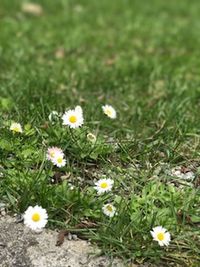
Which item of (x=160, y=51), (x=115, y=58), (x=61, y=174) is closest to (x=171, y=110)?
(x=61, y=174)

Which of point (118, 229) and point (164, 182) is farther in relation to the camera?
point (164, 182)

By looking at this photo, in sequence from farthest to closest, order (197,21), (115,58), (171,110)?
(197,21) → (115,58) → (171,110)

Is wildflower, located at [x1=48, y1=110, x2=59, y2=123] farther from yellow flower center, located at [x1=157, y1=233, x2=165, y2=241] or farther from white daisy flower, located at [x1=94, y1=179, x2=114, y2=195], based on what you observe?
yellow flower center, located at [x1=157, y1=233, x2=165, y2=241]

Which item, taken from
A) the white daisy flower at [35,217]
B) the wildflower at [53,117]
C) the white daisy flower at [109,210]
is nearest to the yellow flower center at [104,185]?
the white daisy flower at [109,210]

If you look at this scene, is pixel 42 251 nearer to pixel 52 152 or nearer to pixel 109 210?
pixel 109 210

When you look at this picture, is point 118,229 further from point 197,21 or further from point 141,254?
point 197,21

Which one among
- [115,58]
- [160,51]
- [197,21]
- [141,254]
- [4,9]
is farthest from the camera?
[197,21]

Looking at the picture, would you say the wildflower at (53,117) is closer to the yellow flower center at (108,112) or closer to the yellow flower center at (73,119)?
the yellow flower center at (73,119)

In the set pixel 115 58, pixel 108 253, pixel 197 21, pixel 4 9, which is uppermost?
pixel 197 21

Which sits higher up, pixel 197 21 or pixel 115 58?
pixel 197 21
